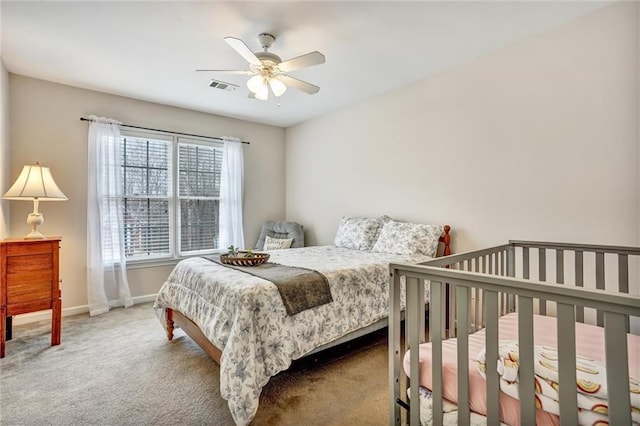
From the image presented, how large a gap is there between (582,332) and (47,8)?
375 cm

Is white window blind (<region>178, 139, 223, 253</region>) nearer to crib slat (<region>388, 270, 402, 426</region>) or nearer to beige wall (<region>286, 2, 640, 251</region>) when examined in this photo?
beige wall (<region>286, 2, 640, 251</region>)

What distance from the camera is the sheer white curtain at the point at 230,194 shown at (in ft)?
14.8

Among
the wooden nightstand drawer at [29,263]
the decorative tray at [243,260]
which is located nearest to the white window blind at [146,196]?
the wooden nightstand drawer at [29,263]

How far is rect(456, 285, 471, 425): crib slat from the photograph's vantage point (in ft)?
3.55

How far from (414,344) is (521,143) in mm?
2136

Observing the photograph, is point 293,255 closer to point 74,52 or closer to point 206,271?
point 206,271

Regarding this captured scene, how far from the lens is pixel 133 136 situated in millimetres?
3773

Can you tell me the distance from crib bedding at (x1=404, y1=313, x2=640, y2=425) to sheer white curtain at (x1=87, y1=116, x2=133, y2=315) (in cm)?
354

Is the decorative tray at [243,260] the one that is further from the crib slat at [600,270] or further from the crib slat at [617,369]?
the crib slat at [600,270]

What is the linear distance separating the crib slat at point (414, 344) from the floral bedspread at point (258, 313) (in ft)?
2.80

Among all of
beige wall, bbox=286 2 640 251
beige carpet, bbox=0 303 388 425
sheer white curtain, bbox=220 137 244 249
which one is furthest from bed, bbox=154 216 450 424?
sheer white curtain, bbox=220 137 244 249

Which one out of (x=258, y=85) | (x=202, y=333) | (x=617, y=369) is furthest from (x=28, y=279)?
(x=617, y=369)

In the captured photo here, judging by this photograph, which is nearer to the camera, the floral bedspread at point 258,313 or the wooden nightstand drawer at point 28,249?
the floral bedspread at point 258,313

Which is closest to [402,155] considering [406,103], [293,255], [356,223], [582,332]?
[406,103]
